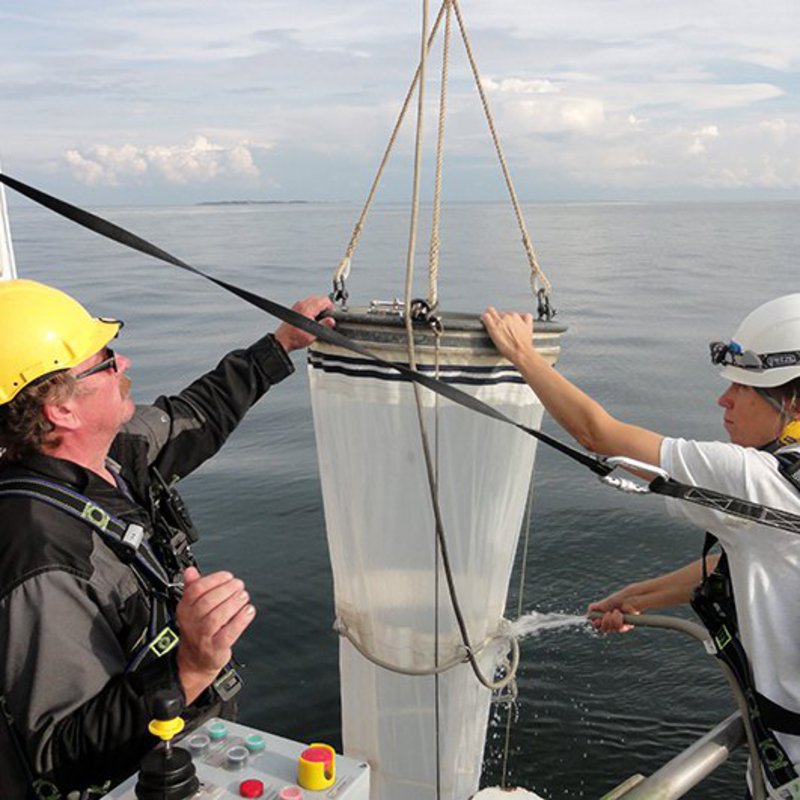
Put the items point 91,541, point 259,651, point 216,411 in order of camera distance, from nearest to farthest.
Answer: point 91,541, point 216,411, point 259,651

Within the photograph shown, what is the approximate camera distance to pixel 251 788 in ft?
5.57

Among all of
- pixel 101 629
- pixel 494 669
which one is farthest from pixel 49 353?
pixel 494 669

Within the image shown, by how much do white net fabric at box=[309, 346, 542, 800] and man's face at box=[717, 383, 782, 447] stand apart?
0.70m

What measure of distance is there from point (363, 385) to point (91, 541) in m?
1.17

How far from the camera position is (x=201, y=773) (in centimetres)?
175

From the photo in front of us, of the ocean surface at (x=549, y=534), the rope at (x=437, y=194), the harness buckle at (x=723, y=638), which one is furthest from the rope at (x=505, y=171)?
the ocean surface at (x=549, y=534)

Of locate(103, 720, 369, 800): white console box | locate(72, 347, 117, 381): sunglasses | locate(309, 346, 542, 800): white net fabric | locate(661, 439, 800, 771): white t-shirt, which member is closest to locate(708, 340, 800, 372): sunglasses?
locate(661, 439, 800, 771): white t-shirt

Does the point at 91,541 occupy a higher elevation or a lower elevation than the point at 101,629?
higher

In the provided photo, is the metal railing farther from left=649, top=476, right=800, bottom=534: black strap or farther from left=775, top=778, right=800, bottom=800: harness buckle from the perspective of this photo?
left=649, top=476, right=800, bottom=534: black strap

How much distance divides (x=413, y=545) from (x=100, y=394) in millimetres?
1268

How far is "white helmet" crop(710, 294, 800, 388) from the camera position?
2314 millimetres

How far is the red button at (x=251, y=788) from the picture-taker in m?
1.69

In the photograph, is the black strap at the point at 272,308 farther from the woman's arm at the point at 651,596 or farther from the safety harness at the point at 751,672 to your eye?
the woman's arm at the point at 651,596

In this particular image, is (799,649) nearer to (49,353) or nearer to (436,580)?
(436,580)
